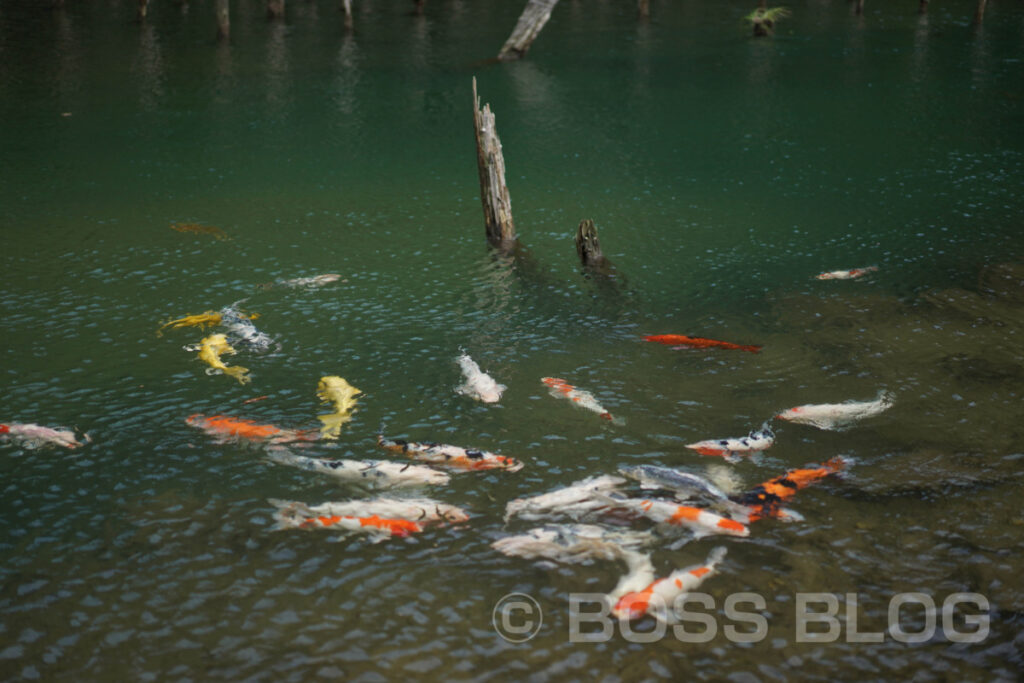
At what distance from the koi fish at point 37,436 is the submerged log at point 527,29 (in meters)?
27.1

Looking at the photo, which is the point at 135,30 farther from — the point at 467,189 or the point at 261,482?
the point at 261,482

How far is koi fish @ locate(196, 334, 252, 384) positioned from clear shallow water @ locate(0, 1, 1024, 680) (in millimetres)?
209

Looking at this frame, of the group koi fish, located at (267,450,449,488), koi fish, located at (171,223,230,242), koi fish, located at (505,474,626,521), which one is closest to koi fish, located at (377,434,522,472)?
koi fish, located at (267,450,449,488)

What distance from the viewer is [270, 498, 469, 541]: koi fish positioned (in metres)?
7.94

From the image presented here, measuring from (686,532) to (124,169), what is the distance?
1715 centimetres

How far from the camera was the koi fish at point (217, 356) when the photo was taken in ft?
35.8

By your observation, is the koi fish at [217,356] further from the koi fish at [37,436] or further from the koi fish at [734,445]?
the koi fish at [734,445]

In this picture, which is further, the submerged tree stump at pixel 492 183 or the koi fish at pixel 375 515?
the submerged tree stump at pixel 492 183

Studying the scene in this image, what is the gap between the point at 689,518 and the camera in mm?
7809

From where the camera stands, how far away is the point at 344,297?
43.9 ft

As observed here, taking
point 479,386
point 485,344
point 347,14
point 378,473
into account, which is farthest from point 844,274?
point 347,14

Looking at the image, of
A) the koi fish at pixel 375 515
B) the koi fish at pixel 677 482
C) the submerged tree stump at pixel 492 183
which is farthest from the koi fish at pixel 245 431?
the submerged tree stump at pixel 492 183

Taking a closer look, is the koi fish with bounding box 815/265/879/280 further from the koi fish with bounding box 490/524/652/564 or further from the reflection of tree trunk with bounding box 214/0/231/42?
the reflection of tree trunk with bounding box 214/0/231/42

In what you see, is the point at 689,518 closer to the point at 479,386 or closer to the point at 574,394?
the point at 574,394
